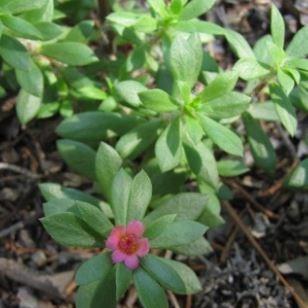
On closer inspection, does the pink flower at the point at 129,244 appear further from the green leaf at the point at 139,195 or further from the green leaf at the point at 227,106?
the green leaf at the point at 227,106

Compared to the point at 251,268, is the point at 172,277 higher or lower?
higher

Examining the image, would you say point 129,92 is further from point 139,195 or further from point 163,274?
point 163,274

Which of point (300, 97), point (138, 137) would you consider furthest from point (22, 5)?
point (300, 97)

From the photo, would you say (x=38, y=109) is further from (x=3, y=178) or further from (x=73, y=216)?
(x=73, y=216)

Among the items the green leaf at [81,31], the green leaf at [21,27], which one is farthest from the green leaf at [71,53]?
the green leaf at [21,27]


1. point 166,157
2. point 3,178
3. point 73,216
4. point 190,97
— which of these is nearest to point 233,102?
point 190,97

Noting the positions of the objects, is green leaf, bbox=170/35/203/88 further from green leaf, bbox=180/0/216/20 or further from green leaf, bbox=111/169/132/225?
green leaf, bbox=111/169/132/225

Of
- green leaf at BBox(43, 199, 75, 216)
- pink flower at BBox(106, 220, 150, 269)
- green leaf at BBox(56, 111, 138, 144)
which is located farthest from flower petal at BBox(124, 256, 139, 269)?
green leaf at BBox(56, 111, 138, 144)
